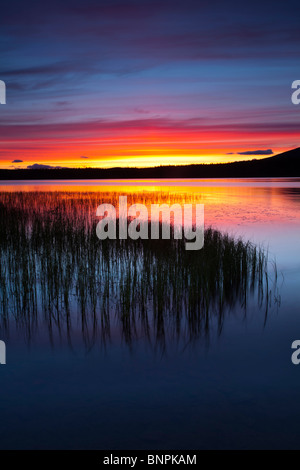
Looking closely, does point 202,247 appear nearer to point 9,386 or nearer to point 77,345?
point 77,345

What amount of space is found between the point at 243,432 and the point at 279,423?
379 millimetres

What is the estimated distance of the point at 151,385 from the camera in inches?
168

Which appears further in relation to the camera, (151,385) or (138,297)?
(138,297)

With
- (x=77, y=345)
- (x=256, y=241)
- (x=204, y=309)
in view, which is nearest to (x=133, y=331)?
(x=77, y=345)

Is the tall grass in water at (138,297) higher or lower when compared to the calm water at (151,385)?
higher

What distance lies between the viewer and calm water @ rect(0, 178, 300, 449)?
136 inches

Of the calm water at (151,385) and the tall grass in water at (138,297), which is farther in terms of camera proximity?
the tall grass in water at (138,297)

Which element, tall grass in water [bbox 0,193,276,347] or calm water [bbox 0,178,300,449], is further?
tall grass in water [bbox 0,193,276,347]

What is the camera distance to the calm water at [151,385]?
3463 millimetres

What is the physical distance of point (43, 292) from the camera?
6.93 m

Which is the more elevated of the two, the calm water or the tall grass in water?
the tall grass in water

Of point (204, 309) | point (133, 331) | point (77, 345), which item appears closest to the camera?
point (77, 345)

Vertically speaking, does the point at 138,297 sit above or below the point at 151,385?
above
